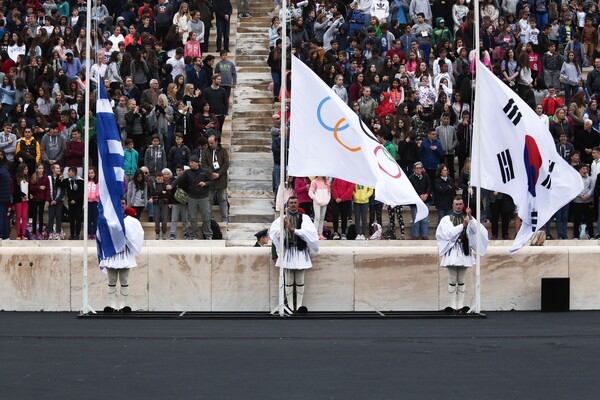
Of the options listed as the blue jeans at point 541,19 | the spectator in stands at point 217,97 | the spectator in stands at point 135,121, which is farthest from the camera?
the blue jeans at point 541,19

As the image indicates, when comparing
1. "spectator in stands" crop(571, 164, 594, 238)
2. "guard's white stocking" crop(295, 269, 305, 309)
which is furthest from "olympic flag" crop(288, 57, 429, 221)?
"spectator in stands" crop(571, 164, 594, 238)

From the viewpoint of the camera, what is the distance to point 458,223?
24641 mm

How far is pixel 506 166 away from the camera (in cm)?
2366

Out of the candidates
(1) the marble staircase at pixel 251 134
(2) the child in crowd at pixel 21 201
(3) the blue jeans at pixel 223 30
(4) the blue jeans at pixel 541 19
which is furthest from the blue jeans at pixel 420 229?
(4) the blue jeans at pixel 541 19

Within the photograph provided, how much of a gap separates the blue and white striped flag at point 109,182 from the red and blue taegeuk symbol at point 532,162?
6556mm

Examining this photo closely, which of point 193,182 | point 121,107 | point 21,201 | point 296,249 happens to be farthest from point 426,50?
point 296,249

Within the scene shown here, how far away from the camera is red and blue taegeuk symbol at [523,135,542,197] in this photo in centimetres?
2338

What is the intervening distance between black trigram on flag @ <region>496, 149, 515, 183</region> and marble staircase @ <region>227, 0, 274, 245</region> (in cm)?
749

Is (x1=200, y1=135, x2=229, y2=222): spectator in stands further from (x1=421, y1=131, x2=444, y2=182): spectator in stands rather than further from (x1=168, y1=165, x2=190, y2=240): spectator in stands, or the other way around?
(x1=421, y1=131, x2=444, y2=182): spectator in stands

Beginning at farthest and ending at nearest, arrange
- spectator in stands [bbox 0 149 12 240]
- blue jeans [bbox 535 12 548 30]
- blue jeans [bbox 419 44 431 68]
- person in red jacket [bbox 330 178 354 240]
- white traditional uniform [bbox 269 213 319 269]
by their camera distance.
A: blue jeans [bbox 535 12 548 30]
blue jeans [bbox 419 44 431 68]
person in red jacket [bbox 330 178 354 240]
spectator in stands [bbox 0 149 12 240]
white traditional uniform [bbox 269 213 319 269]

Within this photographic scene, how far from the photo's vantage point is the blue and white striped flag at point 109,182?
23781 millimetres

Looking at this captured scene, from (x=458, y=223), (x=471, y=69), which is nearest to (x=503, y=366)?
(x=458, y=223)

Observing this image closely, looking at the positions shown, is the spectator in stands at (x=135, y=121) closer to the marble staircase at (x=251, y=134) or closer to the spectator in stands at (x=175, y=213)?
the spectator in stands at (x=175, y=213)

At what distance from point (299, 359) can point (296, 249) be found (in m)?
6.53
